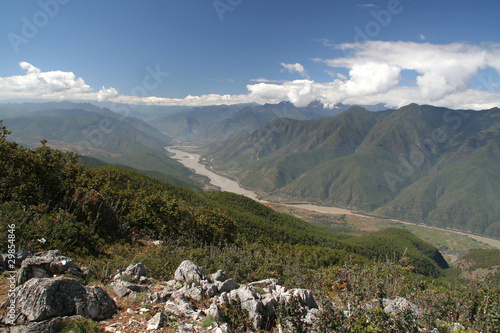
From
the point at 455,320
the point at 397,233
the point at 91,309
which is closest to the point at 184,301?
the point at 91,309

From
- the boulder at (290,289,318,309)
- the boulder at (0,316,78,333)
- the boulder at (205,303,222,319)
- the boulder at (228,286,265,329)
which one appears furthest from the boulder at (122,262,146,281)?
the boulder at (290,289,318,309)

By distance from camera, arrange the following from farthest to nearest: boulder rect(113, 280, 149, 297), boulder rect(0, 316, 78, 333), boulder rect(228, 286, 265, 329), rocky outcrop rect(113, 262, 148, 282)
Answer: rocky outcrop rect(113, 262, 148, 282) → boulder rect(113, 280, 149, 297) → boulder rect(228, 286, 265, 329) → boulder rect(0, 316, 78, 333)

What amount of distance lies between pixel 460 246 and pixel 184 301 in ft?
832

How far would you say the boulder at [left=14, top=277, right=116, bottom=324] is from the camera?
7.34m

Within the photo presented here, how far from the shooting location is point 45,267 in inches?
398

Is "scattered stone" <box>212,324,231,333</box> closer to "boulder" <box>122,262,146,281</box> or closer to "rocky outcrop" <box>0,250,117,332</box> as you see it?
"rocky outcrop" <box>0,250,117,332</box>

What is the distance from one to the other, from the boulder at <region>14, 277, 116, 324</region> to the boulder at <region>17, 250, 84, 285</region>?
6.43ft

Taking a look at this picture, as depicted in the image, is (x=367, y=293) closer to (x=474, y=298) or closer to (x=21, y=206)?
(x=474, y=298)

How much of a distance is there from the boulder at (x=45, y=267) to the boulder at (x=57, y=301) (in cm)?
196

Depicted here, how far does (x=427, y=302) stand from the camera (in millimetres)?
12555

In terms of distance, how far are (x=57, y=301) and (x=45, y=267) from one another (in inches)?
129

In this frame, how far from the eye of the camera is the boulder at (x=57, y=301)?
7.34 metres

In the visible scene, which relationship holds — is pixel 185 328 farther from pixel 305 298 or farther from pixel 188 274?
pixel 305 298

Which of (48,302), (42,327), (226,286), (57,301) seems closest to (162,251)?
(226,286)
